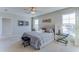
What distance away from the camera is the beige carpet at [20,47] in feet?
9.55

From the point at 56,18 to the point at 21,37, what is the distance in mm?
1241

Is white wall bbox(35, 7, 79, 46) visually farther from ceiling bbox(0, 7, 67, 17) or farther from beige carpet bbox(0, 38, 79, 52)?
beige carpet bbox(0, 38, 79, 52)

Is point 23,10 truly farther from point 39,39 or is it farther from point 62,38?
point 62,38

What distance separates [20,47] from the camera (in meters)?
2.96

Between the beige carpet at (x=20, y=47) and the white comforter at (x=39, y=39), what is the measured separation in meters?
0.13

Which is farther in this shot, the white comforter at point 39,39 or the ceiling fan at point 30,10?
the white comforter at point 39,39

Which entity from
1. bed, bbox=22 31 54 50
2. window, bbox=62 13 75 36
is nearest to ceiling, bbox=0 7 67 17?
window, bbox=62 13 75 36

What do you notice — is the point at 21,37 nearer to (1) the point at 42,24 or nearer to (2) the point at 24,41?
(2) the point at 24,41

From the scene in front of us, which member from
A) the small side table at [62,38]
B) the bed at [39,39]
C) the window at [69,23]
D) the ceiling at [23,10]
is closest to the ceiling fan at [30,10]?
the ceiling at [23,10]

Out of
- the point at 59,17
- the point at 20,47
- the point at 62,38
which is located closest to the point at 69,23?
the point at 59,17

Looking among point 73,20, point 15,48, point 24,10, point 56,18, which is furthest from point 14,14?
point 73,20

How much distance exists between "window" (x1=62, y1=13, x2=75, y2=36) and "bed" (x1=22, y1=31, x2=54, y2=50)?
48cm

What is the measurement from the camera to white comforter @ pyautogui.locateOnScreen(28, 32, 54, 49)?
9.57 ft

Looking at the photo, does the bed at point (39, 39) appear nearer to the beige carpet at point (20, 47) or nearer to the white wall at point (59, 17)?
the beige carpet at point (20, 47)
